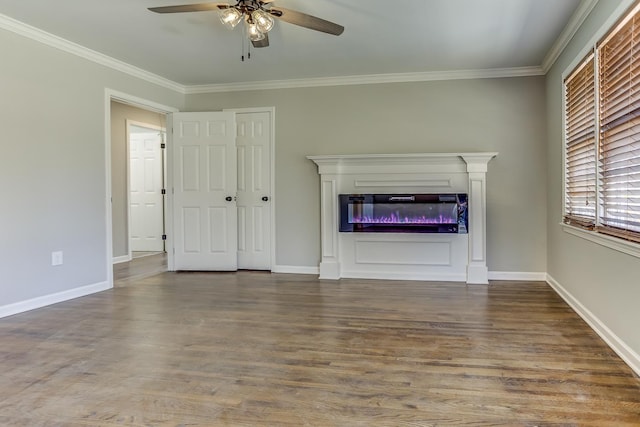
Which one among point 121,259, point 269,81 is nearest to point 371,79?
point 269,81

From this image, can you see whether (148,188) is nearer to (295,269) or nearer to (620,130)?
(295,269)

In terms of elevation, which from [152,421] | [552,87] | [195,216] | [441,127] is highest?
[552,87]

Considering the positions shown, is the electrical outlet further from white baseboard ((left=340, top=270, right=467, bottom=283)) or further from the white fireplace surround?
white baseboard ((left=340, top=270, right=467, bottom=283))

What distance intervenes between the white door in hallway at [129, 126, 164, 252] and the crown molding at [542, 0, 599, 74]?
6.00m

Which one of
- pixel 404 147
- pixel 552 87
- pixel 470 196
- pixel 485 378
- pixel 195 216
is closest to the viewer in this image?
pixel 485 378

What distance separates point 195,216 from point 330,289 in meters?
2.14

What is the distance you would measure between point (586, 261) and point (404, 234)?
77.0 inches

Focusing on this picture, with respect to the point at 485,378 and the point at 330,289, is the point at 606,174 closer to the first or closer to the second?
the point at 485,378

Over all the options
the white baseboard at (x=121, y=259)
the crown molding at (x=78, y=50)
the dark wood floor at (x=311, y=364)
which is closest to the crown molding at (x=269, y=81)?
the crown molding at (x=78, y=50)

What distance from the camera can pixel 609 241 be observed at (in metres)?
2.70

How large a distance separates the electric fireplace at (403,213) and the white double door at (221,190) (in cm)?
115

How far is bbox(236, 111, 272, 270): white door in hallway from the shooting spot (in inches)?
210

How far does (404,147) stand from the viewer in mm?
4984

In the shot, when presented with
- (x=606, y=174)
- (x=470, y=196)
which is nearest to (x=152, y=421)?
(x=606, y=174)
